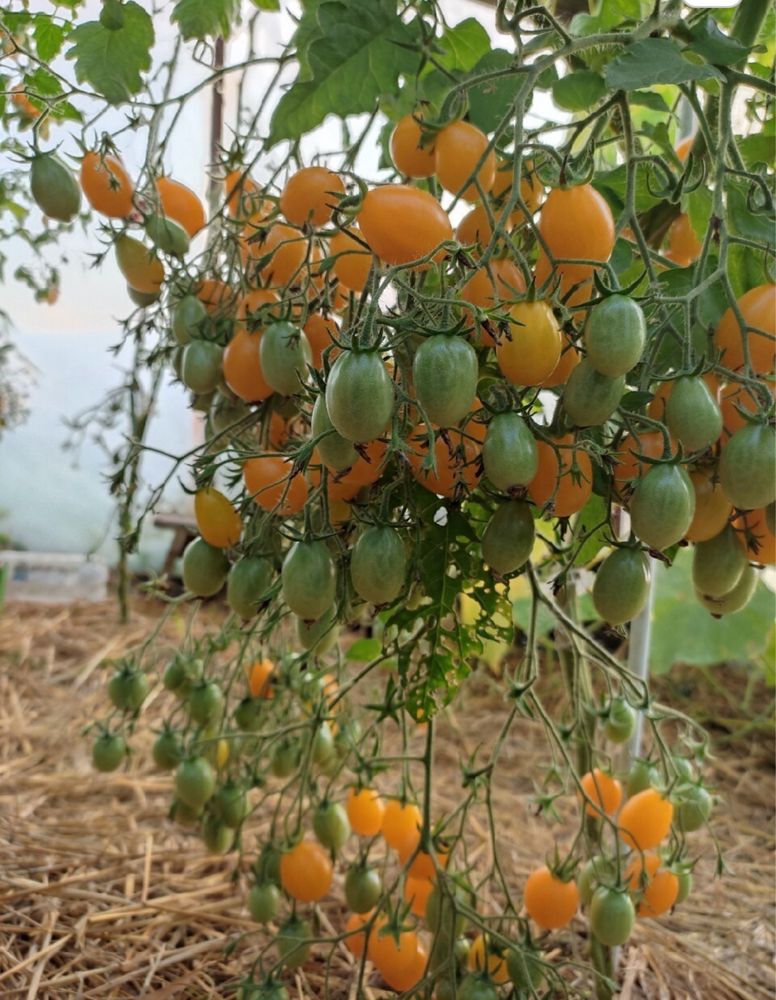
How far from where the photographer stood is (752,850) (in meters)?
1.54

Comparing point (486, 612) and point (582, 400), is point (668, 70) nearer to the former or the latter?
point (582, 400)

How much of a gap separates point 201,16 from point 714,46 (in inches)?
16.5

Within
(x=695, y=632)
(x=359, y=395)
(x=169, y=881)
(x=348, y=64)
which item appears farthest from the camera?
(x=695, y=632)

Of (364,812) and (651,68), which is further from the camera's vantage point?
(364,812)

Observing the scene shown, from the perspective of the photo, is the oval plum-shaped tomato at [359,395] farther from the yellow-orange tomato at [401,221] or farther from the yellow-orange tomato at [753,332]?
the yellow-orange tomato at [753,332]

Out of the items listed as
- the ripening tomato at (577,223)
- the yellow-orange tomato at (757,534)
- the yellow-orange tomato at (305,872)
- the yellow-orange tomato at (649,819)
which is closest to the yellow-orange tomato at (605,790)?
the yellow-orange tomato at (649,819)

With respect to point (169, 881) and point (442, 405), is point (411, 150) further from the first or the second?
point (169, 881)

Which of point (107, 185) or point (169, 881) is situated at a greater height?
point (107, 185)

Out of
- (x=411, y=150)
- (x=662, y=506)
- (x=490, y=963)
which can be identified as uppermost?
(x=411, y=150)

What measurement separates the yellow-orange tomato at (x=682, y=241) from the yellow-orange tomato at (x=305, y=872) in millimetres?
700

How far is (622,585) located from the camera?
1.87 feet

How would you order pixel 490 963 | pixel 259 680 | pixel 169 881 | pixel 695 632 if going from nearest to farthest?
1. pixel 490 963
2. pixel 259 680
3. pixel 169 881
4. pixel 695 632

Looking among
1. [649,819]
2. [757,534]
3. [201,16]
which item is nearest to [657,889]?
[649,819]

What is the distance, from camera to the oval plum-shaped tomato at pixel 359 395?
431mm
